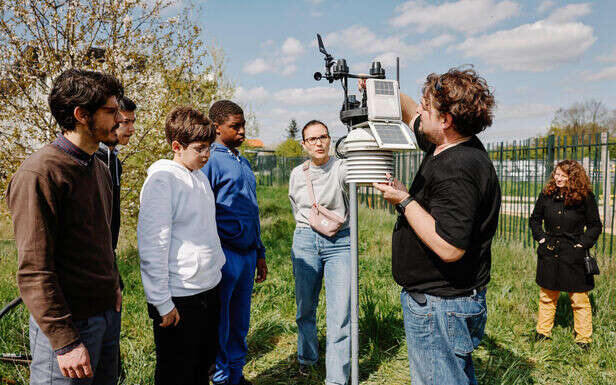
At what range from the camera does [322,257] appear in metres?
3.15

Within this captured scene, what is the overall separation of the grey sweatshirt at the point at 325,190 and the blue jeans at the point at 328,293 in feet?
0.49

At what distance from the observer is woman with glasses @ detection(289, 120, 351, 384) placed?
301 centimetres

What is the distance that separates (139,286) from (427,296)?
409 cm

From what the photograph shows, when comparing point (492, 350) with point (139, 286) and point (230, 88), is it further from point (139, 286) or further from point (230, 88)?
point (230, 88)

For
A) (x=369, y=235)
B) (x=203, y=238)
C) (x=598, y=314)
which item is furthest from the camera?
(x=369, y=235)

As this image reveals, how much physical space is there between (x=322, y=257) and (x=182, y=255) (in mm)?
1278

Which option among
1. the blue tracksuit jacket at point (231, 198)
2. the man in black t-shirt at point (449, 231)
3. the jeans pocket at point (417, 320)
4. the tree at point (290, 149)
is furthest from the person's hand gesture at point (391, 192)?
the tree at point (290, 149)

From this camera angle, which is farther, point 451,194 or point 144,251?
point 144,251

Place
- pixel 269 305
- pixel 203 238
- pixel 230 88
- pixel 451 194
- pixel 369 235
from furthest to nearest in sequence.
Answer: pixel 230 88
pixel 369 235
pixel 269 305
pixel 203 238
pixel 451 194

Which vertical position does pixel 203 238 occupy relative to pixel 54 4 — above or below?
below

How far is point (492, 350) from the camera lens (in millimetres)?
3619

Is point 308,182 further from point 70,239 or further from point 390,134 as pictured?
point 70,239

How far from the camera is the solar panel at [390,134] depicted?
173cm

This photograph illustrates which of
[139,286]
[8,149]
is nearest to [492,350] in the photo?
[139,286]
